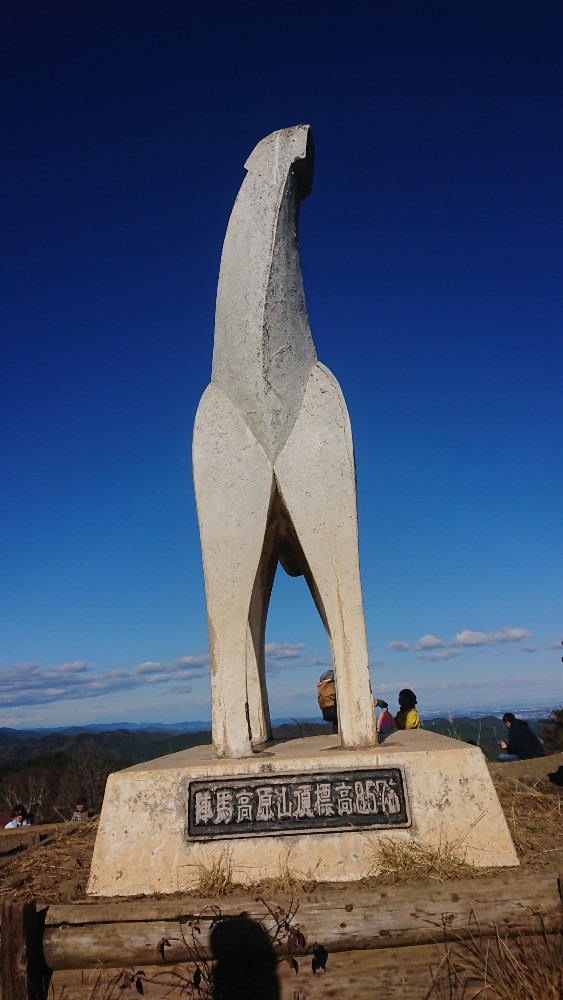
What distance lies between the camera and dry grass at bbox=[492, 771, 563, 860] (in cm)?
449

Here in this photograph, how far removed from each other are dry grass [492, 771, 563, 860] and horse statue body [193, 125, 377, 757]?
1170 mm

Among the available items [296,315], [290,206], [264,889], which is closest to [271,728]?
[264,889]

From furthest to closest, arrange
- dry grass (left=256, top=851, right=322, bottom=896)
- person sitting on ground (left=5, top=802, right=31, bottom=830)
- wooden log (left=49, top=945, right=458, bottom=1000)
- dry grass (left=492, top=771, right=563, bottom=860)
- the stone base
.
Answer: person sitting on ground (left=5, top=802, right=31, bottom=830) < dry grass (left=492, top=771, right=563, bottom=860) < the stone base < dry grass (left=256, top=851, right=322, bottom=896) < wooden log (left=49, top=945, right=458, bottom=1000)

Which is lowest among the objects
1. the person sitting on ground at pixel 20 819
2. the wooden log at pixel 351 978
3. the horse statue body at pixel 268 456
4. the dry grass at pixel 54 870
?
the person sitting on ground at pixel 20 819

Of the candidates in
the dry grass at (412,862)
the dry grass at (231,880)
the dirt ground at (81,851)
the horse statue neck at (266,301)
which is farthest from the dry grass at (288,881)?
the horse statue neck at (266,301)

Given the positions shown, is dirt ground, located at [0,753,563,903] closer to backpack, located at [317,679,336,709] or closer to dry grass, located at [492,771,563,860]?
dry grass, located at [492,771,563,860]

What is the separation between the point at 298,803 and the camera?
13.6ft

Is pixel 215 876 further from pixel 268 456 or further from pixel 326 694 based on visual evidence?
pixel 326 694

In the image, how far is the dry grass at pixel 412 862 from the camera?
12.5 ft

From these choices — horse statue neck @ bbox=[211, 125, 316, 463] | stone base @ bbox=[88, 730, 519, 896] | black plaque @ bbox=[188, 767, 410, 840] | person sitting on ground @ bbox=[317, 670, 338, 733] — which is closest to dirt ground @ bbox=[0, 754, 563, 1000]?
stone base @ bbox=[88, 730, 519, 896]

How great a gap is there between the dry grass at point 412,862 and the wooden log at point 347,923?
57 cm

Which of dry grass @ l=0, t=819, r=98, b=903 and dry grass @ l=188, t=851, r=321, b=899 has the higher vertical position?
dry grass @ l=188, t=851, r=321, b=899

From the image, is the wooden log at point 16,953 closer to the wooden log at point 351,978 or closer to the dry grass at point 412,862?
the wooden log at point 351,978

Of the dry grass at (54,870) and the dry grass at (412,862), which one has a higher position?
the dry grass at (412,862)
